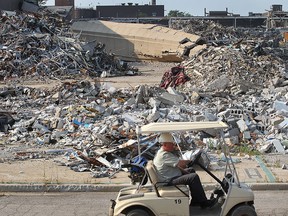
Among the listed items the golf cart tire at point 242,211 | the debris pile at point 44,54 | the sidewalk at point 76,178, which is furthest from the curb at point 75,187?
the debris pile at point 44,54

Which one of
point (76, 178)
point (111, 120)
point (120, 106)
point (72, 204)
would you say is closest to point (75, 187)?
point (76, 178)

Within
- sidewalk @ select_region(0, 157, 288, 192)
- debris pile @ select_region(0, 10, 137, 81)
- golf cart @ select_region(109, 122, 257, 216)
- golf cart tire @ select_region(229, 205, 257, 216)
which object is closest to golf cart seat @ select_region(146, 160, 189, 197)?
golf cart @ select_region(109, 122, 257, 216)

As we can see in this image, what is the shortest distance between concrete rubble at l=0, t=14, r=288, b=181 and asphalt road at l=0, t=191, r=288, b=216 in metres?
1.28

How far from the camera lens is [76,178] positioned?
11.5 m

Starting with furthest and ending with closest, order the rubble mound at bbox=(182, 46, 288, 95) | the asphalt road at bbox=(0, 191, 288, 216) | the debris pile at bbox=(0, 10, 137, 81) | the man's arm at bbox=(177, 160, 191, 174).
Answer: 1. the debris pile at bbox=(0, 10, 137, 81)
2. the rubble mound at bbox=(182, 46, 288, 95)
3. the asphalt road at bbox=(0, 191, 288, 216)
4. the man's arm at bbox=(177, 160, 191, 174)

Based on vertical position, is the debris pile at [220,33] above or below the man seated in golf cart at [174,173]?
below

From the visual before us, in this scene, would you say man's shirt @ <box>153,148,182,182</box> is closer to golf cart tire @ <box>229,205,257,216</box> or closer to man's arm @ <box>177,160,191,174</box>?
man's arm @ <box>177,160,191,174</box>

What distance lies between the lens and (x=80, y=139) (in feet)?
50.1

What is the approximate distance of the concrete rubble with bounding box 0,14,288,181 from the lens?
14.0 meters

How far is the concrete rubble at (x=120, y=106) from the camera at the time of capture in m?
14.0

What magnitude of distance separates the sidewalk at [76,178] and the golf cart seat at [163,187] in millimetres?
3073

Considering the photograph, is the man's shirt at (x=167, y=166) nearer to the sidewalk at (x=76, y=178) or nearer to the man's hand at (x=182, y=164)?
the man's hand at (x=182, y=164)

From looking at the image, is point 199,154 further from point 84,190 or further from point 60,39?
point 60,39

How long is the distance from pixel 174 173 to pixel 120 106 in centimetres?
1157
